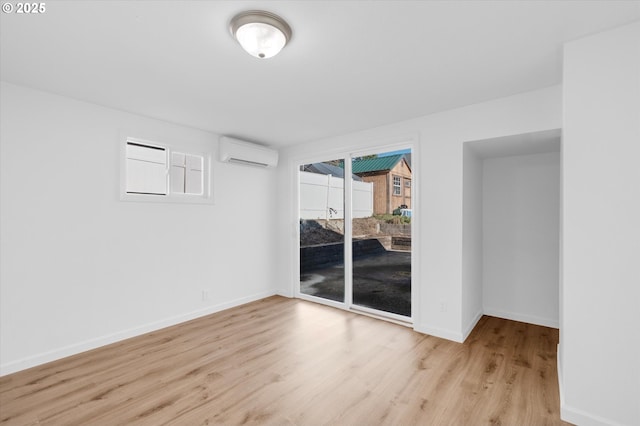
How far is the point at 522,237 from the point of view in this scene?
3.77 meters

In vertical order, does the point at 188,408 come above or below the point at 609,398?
below

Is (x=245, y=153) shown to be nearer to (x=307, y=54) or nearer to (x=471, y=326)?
(x=307, y=54)

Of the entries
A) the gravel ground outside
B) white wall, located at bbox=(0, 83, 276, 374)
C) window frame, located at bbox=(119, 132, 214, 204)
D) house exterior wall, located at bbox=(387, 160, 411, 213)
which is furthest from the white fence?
window frame, located at bbox=(119, 132, 214, 204)

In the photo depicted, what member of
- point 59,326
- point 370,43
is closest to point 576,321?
point 370,43

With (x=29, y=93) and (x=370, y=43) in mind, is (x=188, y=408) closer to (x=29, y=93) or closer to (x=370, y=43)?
(x=370, y=43)

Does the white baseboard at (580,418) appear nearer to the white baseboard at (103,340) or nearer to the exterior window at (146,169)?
the white baseboard at (103,340)

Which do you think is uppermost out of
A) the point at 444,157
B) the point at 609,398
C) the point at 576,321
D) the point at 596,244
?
the point at 444,157

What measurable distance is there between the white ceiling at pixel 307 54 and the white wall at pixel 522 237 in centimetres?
140

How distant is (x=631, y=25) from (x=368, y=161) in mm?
2620

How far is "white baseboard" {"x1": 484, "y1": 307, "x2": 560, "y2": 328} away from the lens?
3.54 metres

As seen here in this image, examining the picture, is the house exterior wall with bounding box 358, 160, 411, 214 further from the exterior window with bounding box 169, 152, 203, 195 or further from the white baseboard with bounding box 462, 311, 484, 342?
the exterior window with bounding box 169, 152, 203, 195

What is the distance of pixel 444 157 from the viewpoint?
326 cm

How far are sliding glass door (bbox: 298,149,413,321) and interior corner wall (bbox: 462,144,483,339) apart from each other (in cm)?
66
